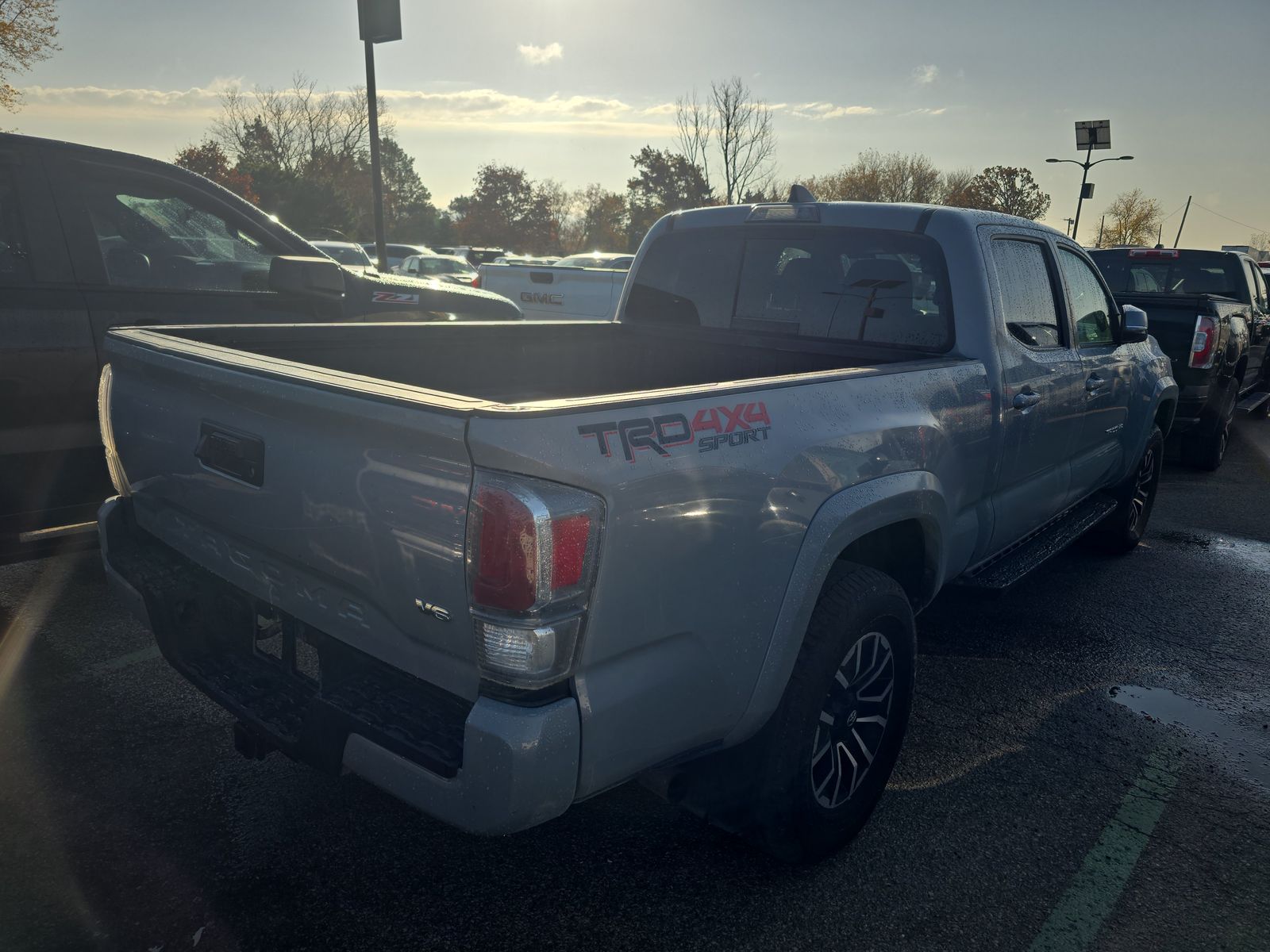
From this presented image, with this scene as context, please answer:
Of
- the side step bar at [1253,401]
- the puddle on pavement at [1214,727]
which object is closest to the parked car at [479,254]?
the side step bar at [1253,401]

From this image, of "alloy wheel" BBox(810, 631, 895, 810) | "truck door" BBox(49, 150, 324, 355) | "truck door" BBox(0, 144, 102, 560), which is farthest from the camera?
"truck door" BBox(49, 150, 324, 355)

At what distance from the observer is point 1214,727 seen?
12.4ft

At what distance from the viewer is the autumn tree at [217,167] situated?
157 ft

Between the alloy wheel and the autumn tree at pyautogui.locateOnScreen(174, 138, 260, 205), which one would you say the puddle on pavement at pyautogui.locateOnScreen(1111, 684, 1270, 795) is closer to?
the alloy wheel

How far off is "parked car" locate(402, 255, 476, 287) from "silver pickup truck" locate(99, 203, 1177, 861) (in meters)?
23.6

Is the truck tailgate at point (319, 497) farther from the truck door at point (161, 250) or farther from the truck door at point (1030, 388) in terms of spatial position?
the truck door at point (1030, 388)

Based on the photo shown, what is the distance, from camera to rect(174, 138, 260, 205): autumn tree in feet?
157

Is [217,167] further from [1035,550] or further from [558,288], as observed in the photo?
[1035,550]

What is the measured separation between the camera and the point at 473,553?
71.7 inches

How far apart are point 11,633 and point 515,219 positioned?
98.2 m

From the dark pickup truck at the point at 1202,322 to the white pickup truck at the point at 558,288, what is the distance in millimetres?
5711

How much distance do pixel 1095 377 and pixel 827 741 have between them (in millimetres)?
2882

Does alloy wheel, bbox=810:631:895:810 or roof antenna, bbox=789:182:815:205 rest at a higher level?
roof antenna, bbox=789:182:815:205

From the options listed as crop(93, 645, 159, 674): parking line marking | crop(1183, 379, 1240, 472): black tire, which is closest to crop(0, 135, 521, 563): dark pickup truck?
crop(93, 645, 159, 674): parking line marking
